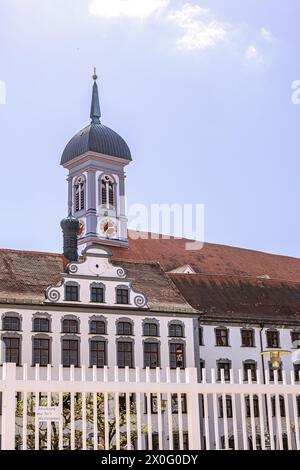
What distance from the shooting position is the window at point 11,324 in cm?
3600

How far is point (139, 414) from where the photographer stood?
373 inches

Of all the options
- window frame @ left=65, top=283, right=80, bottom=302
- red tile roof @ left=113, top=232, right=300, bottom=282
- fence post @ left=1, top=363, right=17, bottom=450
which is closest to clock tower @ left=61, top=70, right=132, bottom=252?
red tile roof @ left=113, top=232, right=300, bottom=282

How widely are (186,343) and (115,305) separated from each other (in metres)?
4.81

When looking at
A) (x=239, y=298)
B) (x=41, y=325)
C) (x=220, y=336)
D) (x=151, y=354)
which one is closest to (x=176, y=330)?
(x=151, y=354)

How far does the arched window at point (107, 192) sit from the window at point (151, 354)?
25135mm

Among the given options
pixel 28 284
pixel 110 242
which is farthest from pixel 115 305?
pixel 110 242

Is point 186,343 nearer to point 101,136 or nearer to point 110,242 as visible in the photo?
point 110,242

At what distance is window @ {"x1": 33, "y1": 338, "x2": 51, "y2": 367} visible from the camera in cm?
3628

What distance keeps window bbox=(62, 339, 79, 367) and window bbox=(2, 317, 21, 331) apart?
2601 millimetres

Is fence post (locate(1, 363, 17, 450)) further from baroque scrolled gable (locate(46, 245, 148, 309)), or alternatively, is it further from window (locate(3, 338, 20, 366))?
baroque scrolled gable (locate(46, 245, 148, 309))

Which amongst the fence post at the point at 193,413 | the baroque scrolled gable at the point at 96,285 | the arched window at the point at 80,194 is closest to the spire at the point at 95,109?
the arched window at the point at 80,194

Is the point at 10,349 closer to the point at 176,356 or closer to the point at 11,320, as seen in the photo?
the point at 11,320

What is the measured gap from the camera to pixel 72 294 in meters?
38.1
